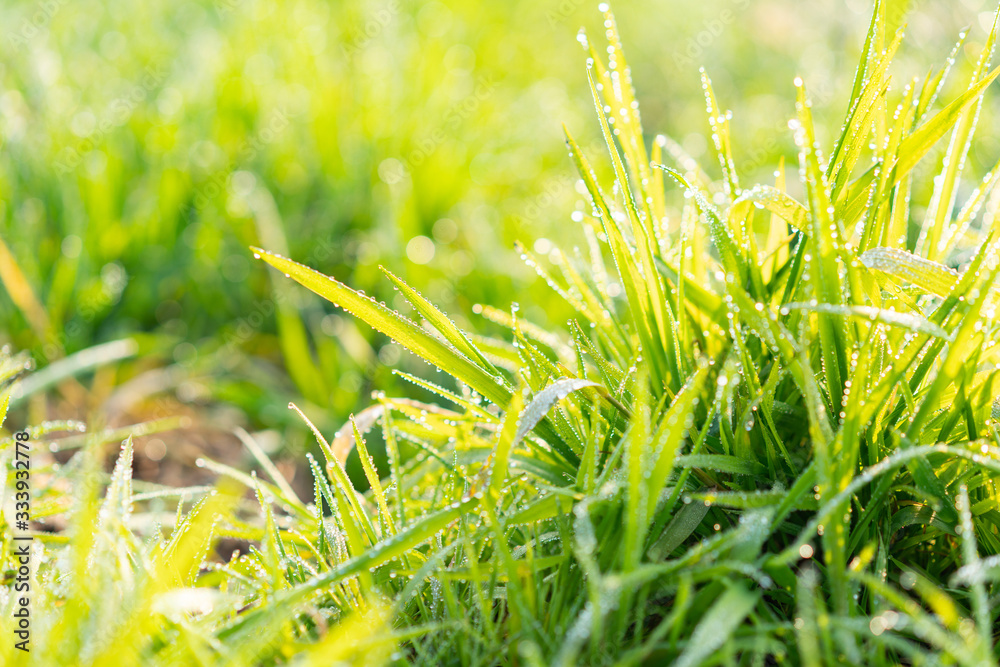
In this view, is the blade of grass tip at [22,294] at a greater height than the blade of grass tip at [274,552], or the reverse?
the blade of grass tip at [22,294]

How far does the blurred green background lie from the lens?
2.02 m

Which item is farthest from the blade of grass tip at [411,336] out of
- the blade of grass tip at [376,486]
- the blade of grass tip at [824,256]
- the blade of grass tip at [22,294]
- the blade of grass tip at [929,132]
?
the blade of grass tip at [22,294]

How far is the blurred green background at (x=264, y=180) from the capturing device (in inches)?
79.4

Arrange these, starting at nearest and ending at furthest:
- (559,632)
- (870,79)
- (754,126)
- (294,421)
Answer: (559,632) < (870,79) < (294,421) < (754,126)

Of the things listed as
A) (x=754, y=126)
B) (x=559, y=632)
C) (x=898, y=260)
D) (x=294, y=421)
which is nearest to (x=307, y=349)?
(x=294, y=421)

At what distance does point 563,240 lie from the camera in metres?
2.47

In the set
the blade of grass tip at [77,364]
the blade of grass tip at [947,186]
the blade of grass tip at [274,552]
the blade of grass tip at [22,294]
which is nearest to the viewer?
the blade of grass tip at [274,552]

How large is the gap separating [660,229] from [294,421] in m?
1.16

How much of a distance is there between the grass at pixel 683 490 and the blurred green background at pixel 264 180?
47 cm

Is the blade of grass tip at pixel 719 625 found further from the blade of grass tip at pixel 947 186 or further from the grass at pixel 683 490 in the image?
the blade of grass tip at pixel 947 186

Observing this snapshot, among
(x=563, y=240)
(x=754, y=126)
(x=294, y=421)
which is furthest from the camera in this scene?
(x=754, y=126)

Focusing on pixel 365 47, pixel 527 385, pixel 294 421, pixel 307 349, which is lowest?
pixel 294 421

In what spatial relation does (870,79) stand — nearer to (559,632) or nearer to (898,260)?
(898,260)

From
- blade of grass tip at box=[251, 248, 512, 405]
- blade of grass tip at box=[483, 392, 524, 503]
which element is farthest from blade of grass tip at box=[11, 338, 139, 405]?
blade of grass tip at box=[483, 392, 524, 503]
